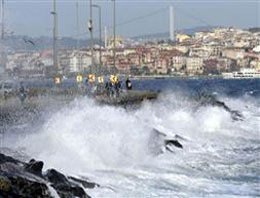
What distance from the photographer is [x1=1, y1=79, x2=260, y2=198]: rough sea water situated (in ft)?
41.0

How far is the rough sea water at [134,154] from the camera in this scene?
41.0 feet

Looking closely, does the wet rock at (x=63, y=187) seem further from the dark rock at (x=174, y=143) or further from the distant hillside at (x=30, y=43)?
the distant hillside at (x=30, y=43)

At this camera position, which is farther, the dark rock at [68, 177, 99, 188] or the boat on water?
the boat on water

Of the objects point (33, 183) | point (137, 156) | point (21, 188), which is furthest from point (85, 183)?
point (137, 156)

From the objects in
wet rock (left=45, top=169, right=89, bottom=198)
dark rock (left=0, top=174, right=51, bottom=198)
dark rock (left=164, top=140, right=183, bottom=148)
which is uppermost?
dark rock (left=0, top=174, right=51, bottom=198)

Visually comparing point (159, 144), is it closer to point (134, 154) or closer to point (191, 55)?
point (134, 154)

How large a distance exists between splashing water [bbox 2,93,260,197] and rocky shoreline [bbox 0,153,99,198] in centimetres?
85

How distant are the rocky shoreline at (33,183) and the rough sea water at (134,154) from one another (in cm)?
77

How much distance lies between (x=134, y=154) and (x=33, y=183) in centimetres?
744

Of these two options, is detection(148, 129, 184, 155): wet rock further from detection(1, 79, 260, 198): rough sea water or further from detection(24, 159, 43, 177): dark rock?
detection(24, 159, 43, 177): dark rock

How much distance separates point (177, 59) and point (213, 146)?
118 m

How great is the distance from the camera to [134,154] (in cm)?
1656

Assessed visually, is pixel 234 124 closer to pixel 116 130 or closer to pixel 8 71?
pixel 116 130

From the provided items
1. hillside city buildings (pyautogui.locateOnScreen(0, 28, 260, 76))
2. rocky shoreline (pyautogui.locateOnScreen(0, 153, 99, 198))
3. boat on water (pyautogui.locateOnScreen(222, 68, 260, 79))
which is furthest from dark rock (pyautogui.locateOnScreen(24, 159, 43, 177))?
boat on water (pyautogui.locateOnScreen(222, 68, 260, 79))
